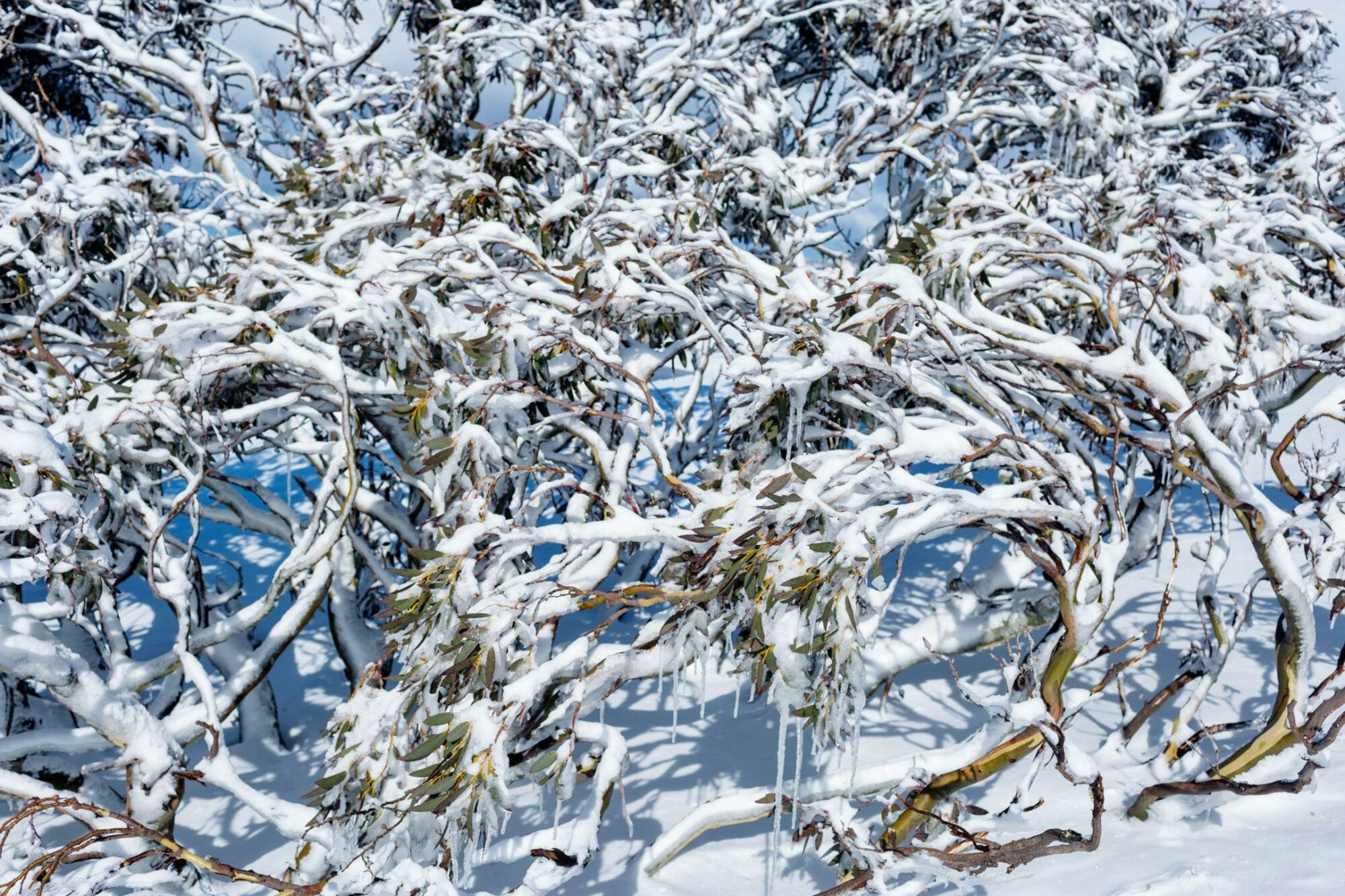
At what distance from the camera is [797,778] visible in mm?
2953

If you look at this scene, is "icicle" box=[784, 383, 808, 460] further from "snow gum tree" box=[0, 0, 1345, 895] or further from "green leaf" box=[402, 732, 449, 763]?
"green leaf" box=[402, 732, 449, 763]

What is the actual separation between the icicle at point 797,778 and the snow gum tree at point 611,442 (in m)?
0.08

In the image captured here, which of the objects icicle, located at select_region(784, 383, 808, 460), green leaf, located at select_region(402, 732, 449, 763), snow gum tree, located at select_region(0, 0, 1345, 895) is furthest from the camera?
icicle, located at select_region(784, 383, 808, 460)

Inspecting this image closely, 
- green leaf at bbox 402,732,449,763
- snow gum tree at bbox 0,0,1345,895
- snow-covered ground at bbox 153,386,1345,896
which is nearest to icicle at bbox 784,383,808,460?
snow gum tree at bbox 0,0,1345,895

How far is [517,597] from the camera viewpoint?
338 centimetres

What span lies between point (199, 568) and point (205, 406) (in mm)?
1869

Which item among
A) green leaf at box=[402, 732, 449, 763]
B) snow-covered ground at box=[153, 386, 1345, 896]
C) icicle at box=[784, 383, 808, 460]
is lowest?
snow-covered ground at box=[153, 386, 1345, 896]

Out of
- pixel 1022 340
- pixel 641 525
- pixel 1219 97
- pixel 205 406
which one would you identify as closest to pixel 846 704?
pixel 641 525

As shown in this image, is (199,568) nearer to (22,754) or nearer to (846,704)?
(22,754)

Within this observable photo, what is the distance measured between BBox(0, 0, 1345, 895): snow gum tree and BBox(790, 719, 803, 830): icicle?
8cm

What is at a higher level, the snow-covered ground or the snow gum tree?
the snow gum tree

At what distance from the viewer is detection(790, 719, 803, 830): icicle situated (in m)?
2.96

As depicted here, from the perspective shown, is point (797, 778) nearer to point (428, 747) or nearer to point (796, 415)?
point (428, 747)

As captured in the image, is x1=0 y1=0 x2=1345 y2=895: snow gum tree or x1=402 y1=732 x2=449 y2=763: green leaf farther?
x1=0 y1=0 x2=1345 y2=895: snow gum tree
